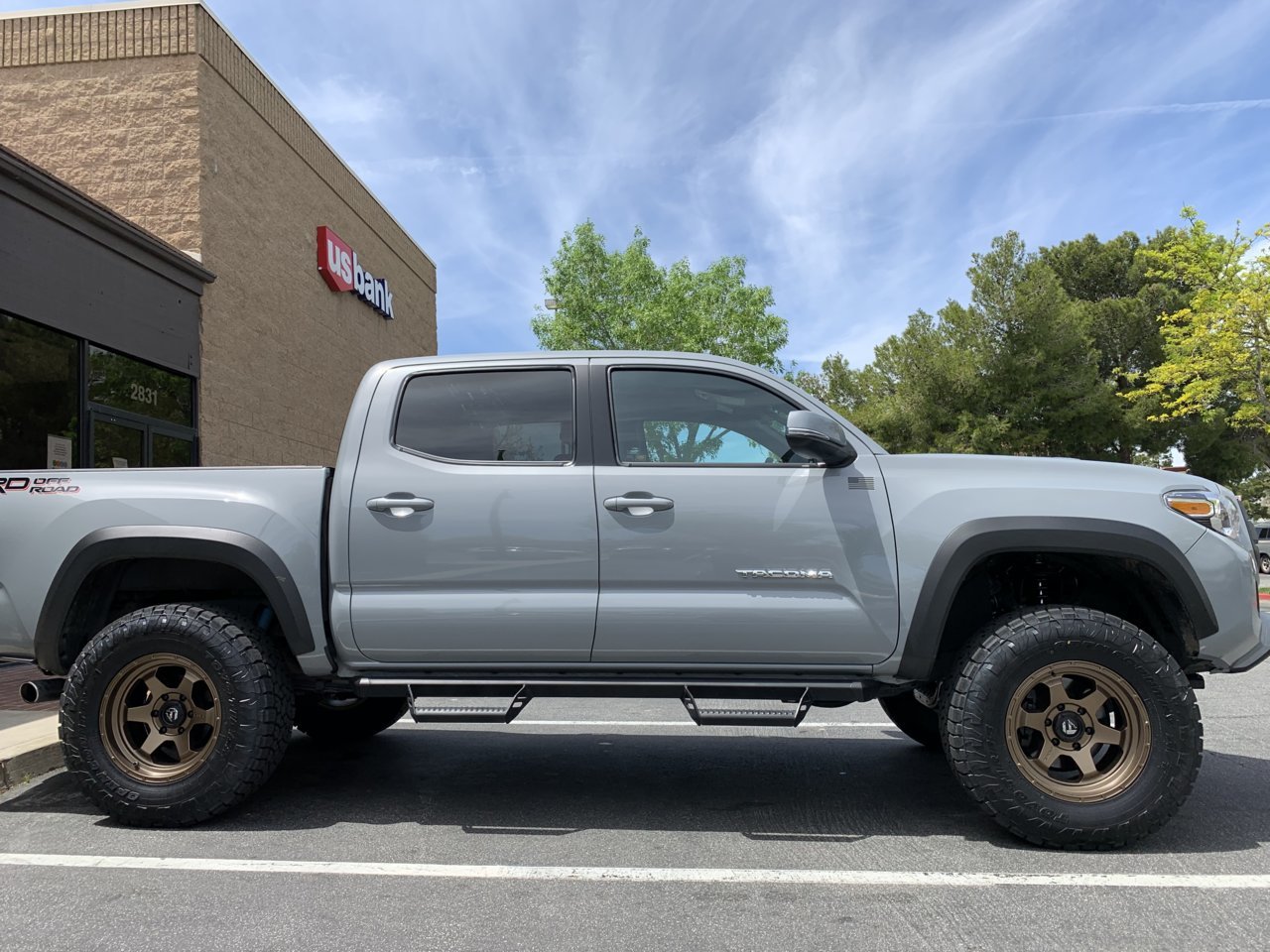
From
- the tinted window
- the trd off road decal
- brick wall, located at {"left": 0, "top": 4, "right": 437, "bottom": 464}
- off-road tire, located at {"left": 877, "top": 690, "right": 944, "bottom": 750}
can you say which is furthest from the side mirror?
brick wall, located at {"left": 0, "top": 4, "right": 437, "bottom": 464}

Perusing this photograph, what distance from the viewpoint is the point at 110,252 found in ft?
37.6

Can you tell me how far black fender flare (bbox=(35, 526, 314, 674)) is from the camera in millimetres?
4035

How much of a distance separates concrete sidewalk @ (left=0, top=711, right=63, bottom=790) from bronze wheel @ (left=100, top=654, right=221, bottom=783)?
121cm

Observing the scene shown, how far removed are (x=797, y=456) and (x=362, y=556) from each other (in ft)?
6.45

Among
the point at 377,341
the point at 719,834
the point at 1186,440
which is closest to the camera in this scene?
the point at 719,834

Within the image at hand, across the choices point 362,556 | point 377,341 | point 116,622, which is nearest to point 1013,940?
point 362,556

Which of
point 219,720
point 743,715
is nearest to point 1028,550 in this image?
point 743,715

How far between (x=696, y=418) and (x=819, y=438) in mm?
776

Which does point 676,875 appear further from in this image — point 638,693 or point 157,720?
point 157,720

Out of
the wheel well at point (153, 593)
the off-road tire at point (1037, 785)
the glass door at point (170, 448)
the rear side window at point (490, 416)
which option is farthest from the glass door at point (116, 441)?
the off-road tire at point (1037, 785)

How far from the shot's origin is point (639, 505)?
156 inches

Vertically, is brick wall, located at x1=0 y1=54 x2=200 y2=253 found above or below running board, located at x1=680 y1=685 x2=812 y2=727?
above

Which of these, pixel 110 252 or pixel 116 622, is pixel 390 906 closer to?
pixel 116 622

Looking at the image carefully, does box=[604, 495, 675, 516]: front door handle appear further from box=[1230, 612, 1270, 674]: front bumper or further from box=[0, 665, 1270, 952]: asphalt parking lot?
box=[1230, 612, 1270, 674]: front bumper
